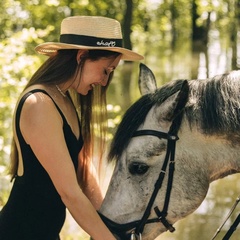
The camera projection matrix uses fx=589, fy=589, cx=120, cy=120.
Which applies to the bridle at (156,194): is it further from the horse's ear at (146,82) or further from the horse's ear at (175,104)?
the horse's ear at (146,82)

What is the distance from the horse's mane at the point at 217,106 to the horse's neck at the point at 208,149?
41mm

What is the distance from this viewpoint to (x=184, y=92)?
2660 mm

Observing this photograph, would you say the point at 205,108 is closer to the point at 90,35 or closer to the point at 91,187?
the point at 90,35

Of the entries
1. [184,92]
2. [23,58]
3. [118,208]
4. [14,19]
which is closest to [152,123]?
[184,92]

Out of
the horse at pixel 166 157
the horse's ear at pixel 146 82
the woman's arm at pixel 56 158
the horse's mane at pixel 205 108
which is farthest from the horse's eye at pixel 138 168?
the horse's ear at pixel 146 82

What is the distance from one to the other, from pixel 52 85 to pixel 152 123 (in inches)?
20.0

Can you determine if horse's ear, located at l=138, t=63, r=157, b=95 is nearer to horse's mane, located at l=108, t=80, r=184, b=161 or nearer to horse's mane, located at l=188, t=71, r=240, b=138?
horse's mane, located at l=108, t=80, r=184, b=161

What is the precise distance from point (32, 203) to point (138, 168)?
0.52 meters

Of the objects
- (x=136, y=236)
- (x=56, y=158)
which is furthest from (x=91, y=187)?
(x=56, y=158)

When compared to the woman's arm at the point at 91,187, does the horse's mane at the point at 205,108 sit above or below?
above

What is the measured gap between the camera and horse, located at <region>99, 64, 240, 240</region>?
2770 millimetres

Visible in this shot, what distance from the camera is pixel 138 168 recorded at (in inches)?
110

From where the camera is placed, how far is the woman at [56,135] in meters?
2.54

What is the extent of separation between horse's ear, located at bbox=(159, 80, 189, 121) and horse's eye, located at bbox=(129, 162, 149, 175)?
25 cm
